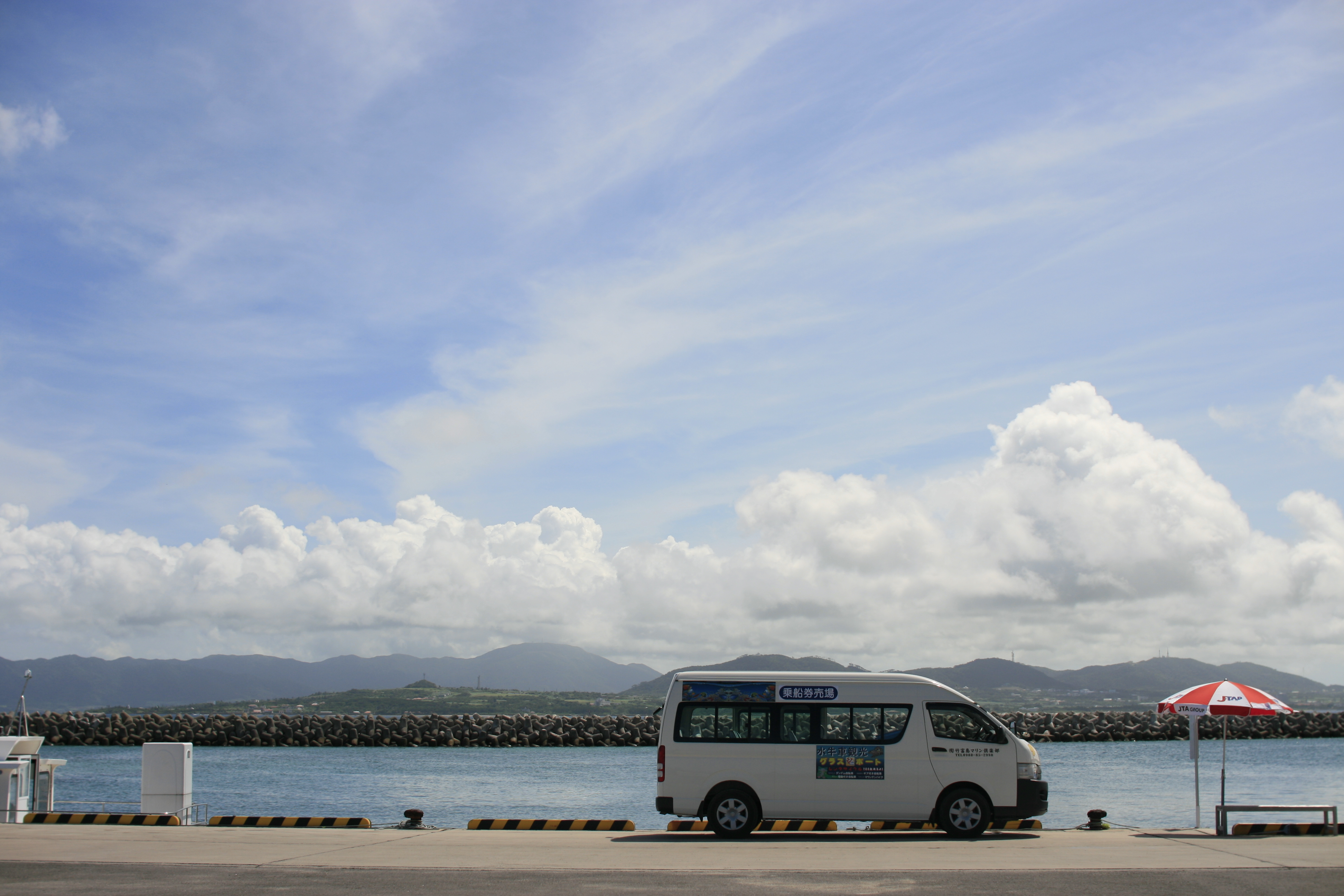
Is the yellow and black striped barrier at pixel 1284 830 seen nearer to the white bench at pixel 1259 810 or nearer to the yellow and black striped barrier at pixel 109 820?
the white bench at pixel 1259 810

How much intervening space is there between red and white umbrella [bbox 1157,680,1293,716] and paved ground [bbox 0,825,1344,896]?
2.16 metres

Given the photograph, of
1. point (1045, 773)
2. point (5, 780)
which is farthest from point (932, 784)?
point (1045, 773)

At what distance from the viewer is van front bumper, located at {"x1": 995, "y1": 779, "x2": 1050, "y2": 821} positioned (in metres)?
16.6

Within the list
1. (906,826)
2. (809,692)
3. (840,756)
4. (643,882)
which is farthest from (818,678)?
(643,882)

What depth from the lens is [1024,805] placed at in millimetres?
16609

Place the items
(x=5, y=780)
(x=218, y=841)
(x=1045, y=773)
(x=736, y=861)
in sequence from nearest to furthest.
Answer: (x=736, y=861) < (x=218, y=841) < (x=5, y=780) < (x=1045, y=773)

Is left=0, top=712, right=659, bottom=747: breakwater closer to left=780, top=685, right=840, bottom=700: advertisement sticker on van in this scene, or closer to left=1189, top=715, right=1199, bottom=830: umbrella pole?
left=1189, top=715, right=1199, bottom=830: umbrella pole

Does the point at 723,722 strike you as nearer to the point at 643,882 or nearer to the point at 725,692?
the point at 725,692

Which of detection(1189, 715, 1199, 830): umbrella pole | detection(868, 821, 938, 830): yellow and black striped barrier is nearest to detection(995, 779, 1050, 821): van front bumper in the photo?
detection(868, 821, 938, 830): yellow and black striped barrier

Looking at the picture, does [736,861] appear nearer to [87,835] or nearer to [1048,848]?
[1048,848]

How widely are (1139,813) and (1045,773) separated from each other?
71.7 ft

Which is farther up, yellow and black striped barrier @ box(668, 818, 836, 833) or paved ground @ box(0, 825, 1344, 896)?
paved ground @ box(0, 825, 1344, 896)

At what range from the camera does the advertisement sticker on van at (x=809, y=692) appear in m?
16.9

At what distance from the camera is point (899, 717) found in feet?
55.3
